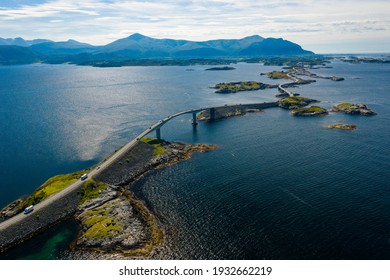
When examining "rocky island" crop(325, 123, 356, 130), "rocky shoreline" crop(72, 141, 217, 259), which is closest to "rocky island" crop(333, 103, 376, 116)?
"rocky island" crop(325, 123, 356, 130)

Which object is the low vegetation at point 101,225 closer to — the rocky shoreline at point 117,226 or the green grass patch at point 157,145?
the rocky shoreline at point 117,226

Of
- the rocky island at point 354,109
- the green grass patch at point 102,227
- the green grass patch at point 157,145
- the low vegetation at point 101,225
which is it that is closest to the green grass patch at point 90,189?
the low vegetation at point 101,225

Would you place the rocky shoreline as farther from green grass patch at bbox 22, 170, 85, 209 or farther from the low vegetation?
green grass patch at bbox 22, 170, 85, 209

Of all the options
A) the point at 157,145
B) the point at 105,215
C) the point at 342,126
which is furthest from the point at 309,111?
the point at 105,215

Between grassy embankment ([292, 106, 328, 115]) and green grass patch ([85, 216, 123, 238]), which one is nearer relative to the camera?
green grass patch ([85, 216, 123, 238])

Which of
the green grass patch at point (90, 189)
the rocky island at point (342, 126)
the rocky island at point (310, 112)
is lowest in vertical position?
the green grass patch at point (90, 189)
